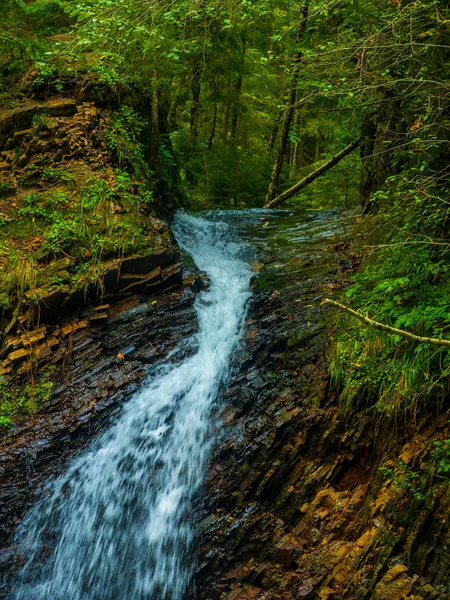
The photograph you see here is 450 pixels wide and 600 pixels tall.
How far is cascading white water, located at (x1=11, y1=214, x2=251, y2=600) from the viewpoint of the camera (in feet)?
15.1

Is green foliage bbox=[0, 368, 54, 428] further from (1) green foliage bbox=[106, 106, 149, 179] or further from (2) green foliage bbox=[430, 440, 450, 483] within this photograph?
(2) green foliage bbox=[430, 440, 450, 483]

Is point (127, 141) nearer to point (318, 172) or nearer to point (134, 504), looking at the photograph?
point (318, 172)

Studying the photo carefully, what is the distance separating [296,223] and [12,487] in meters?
7.28

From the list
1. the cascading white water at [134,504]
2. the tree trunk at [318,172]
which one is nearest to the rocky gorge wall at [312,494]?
the cascading white water at [134,504]

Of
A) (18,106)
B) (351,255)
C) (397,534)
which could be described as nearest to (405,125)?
(351,255)

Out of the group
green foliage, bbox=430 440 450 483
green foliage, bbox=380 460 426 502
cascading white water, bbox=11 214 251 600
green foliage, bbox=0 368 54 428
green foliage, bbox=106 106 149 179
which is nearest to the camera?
green foliage, bbox=430 440 450 483

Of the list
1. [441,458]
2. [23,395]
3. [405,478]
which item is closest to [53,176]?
[23,395]

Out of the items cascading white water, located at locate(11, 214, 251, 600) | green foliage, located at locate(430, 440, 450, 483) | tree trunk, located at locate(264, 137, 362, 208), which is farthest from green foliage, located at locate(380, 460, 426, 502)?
tree trunk, located at locate(264, 137, 362, 208)

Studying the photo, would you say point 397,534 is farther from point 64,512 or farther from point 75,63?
point 75,63

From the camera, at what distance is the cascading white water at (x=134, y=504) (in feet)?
15.1

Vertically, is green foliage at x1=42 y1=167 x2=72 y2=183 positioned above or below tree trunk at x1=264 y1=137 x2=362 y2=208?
→ above

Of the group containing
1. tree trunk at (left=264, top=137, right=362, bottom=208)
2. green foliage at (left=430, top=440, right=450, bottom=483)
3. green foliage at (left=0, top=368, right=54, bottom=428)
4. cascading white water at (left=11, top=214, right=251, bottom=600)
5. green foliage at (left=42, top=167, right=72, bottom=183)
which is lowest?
cascading white water at (left=11, top=214, right=251, bottom=600)

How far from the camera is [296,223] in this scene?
979cm

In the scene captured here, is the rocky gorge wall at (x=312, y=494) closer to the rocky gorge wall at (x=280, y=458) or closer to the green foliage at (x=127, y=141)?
the rocky gorge wall at (x=280, y=458)
